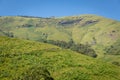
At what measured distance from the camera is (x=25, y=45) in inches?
3521

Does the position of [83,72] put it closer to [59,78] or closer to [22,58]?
[59,78]

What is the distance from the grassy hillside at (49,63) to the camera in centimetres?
6725

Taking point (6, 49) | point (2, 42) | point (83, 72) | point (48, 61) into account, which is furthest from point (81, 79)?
point (2, 42)

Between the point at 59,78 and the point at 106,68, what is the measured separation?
711 inches

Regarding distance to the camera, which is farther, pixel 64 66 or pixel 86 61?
pixel 86 61

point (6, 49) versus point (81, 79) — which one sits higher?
point (6, 49)

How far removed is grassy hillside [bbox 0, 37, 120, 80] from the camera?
67250 millimetres

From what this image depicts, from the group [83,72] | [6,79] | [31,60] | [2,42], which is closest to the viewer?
[6,79]

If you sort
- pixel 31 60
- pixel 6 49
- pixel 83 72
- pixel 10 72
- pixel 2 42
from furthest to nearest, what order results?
pixel 2 42 < pixel 6 49 < pixel 31 60 < pixel 83 72 < pixel 10 72

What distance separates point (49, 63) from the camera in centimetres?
7519

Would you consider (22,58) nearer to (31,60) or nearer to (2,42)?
(31,60)

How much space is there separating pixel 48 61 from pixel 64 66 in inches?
207

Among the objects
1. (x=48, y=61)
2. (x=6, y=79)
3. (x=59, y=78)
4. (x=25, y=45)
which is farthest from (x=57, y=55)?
(x=6, y=79)

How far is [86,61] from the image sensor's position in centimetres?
8144
